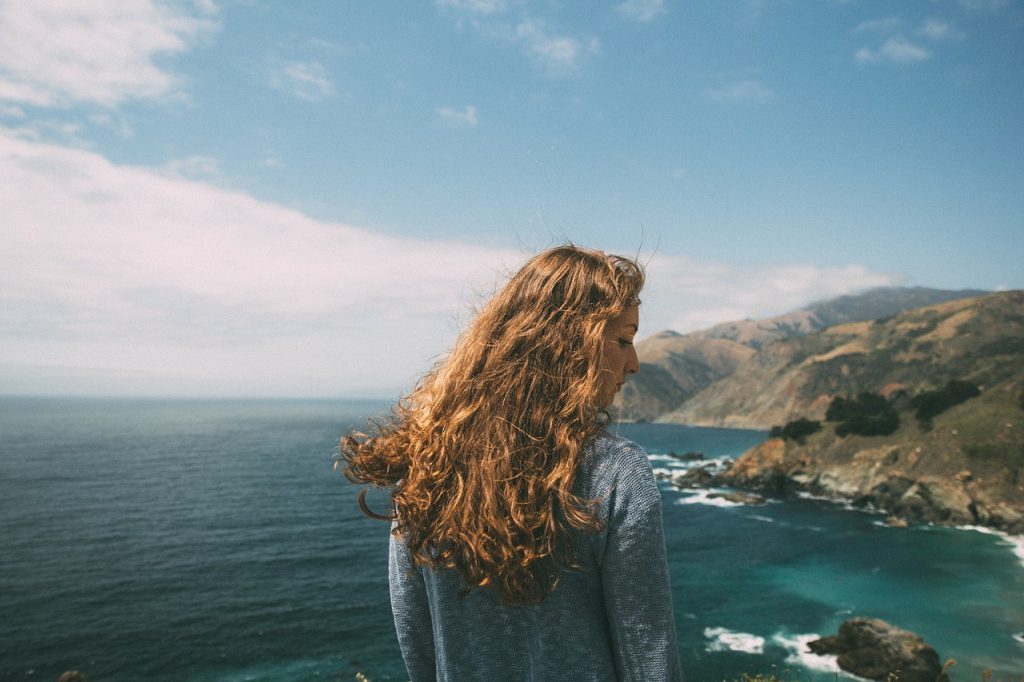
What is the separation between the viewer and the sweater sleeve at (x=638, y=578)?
1.59 m

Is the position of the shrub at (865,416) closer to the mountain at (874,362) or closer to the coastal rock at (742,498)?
the mountain at (874,362)

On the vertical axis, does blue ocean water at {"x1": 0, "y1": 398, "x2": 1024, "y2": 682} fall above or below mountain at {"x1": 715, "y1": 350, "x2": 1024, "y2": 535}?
below

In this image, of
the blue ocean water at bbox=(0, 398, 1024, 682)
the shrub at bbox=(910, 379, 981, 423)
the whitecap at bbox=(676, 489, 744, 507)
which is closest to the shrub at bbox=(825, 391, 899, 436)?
the shrub at bbox=(910, 379, 981, 423)

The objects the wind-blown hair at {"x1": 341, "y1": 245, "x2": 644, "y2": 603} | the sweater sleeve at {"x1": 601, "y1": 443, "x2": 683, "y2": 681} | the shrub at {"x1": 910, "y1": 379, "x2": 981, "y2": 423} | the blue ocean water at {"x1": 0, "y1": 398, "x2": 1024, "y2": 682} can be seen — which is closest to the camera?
the sweater sleeve at {"x1": 601, "y1": 443, "x2": 683, "y2": 681}

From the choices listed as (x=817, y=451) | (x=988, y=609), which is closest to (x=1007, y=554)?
(x=988, y=609)

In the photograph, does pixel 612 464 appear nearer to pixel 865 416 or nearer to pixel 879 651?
pixel 879 651

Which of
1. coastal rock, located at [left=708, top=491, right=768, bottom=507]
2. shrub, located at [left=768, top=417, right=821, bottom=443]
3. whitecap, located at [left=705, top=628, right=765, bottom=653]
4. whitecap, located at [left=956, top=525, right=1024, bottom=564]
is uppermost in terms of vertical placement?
shrub, located at [left=768, top=417, right=821, bottom=443]

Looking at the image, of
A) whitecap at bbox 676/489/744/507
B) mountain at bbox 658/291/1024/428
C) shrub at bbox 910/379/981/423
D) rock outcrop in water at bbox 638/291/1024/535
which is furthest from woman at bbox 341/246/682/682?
mountain at bbox 658/291/1024/428

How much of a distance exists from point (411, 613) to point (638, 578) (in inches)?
39.1

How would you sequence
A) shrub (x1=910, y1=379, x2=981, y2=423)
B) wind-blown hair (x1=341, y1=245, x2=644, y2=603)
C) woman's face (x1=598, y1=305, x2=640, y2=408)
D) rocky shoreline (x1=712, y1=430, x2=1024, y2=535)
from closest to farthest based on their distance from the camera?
wind-blown hair (x1=341, y1=245, x2=644, y2=603), woman's face (x1=598, y1=305, x2=640, y2=408), rocky shoreline (x1=712, y1=430, x2=1024, y2=535), shrub (x1=910, y1=379, x2=981, y2=423)

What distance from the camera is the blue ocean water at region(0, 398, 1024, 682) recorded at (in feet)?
78.3

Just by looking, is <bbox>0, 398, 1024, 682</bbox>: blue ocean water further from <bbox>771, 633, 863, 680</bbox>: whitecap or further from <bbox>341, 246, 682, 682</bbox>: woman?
<bbox>341, 246, 682, 682</bbox>: woman

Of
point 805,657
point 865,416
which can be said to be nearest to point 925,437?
point 865,416

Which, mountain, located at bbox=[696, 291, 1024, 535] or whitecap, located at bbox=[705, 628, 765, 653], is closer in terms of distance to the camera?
whitecap, located at bbox=[705, 628, 765, 653]
